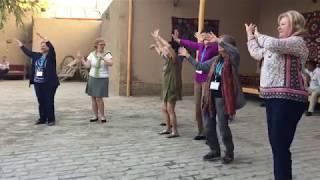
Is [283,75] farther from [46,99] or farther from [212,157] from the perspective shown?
[46,99]

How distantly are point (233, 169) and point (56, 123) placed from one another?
416cm

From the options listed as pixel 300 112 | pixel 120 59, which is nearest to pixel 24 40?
pixel 120 59

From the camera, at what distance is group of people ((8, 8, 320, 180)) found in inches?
158

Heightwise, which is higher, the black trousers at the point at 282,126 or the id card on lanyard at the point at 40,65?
the id card on lanyard at the point at 40,65

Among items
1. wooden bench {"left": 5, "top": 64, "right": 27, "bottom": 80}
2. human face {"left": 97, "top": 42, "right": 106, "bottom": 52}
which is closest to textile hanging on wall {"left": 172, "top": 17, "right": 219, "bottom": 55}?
human face {"left": 97, "top": 42, "right": 106, "bottom": 52}

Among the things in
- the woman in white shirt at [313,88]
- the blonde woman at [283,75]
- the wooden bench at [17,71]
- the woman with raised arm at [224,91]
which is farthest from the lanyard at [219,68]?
the wooden bench at [17,71]

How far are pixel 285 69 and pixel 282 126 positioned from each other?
1.61ft

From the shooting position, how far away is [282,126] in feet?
13.4

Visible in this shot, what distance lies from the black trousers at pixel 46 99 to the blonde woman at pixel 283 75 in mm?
4934

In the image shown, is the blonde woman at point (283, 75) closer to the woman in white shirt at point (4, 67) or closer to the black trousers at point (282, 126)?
the black trousers at point (282, 126)

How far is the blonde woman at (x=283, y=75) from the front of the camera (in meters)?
3.97

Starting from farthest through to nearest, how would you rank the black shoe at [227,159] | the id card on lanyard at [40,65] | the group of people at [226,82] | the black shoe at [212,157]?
the id card on lanyard at [40,65] < the black shoe at [212,157] < the black shoe at [227,159] < the group of people at [226,82]

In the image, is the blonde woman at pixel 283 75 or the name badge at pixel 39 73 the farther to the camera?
the name badge at pixel 39 73

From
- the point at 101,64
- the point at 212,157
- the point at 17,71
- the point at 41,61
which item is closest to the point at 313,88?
the point at 101,64
